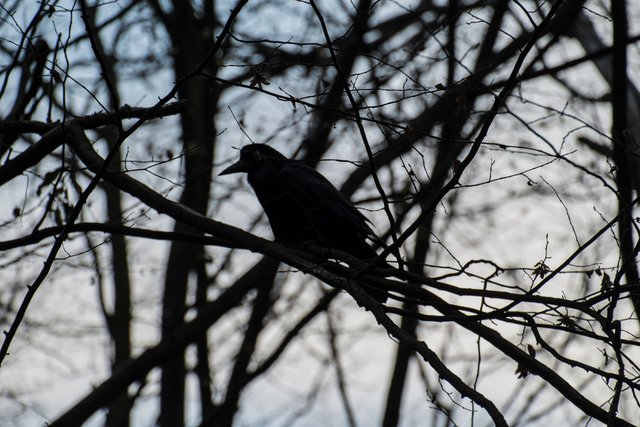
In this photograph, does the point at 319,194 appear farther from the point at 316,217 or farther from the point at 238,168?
the point at 238,168

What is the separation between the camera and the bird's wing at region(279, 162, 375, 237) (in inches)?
230

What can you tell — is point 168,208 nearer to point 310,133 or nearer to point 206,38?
point 310,133

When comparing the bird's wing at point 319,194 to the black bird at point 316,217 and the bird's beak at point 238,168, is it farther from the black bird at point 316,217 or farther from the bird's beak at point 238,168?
the bird's beak at point 238,168

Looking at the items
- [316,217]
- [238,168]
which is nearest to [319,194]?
[316,217]

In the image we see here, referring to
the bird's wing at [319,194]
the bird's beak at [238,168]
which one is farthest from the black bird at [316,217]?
the bird's beak at [238,168]

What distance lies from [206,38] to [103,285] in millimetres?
3121

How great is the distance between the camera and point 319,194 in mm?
6055

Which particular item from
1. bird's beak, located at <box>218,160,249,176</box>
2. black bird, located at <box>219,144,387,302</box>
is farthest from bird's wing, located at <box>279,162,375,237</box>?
bird's beak, located at <box>218,160,249,176</box>

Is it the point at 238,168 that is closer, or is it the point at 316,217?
the point at 316,217

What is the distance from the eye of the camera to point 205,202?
793cm

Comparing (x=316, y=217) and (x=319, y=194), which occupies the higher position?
(x=319, y=194)

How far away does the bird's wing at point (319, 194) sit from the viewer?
19.2 feet

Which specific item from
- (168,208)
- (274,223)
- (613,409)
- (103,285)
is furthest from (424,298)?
(103,285)

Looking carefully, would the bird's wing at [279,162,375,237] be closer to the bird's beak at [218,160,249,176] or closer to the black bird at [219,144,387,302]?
the black bird at [219,144,387,302]
